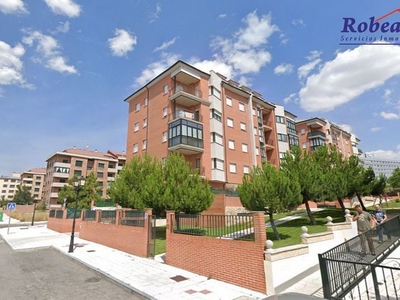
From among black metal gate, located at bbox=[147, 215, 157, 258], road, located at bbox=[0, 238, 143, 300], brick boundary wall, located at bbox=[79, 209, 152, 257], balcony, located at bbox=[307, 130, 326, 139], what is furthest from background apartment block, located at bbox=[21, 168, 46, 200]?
black metal gate, located at bbox=[147, 215, 157, 258]

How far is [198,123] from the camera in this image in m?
27.1

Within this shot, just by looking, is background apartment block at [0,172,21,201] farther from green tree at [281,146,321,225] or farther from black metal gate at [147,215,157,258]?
green tree at [281,146,321,225]

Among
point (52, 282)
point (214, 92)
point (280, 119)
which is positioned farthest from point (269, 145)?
point (52, 282)

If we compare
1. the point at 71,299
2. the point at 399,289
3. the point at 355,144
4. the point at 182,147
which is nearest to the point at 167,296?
the point at 71,299

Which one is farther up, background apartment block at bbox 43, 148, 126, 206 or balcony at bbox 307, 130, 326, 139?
balcony at bbox 307, 130, 326, 139

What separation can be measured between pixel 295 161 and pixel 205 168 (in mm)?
12439

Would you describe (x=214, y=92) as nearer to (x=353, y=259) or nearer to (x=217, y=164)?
(x=217, y=164)

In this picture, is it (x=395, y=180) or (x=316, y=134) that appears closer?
(x=395, y=180)

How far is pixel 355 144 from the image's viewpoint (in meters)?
65.6

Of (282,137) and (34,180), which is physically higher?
(282,137)

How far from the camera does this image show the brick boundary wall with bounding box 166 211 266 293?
679cm

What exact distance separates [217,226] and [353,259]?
420 centimetres

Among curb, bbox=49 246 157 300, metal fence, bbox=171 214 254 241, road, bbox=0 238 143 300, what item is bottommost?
road, bbox=0 238 143 300

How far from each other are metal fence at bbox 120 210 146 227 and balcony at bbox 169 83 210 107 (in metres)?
16.5
